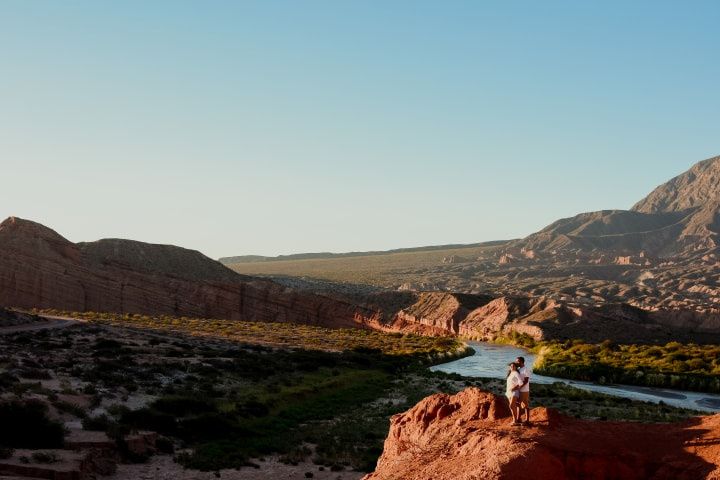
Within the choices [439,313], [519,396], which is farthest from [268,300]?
[519,396]

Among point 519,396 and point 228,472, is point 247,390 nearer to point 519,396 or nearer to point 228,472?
point 228,472

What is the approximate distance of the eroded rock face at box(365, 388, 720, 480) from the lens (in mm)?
13109

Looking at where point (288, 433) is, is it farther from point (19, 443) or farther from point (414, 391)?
point (414, 391)

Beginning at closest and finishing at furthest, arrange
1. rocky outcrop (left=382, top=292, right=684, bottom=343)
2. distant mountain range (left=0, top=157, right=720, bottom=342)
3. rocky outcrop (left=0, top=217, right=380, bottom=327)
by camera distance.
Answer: rocky outcrop (left=382, top=292, right=684, bottom=343), distant mountain range (left=0, top=157, right=720, bottom=342), rocky outcrop (left=0, top=217, right=380, bottom=327)

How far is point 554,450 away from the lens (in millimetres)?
13500

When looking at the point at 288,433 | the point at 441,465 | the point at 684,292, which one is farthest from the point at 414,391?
the point at 684,292

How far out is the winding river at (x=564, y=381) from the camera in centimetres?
4673

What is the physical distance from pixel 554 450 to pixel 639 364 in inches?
2056

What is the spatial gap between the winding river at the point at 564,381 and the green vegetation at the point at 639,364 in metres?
1.46

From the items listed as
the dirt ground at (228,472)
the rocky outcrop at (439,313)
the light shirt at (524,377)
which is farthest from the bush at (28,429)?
the rocky outcrop at (439,313)

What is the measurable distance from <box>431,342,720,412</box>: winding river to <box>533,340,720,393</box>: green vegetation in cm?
146

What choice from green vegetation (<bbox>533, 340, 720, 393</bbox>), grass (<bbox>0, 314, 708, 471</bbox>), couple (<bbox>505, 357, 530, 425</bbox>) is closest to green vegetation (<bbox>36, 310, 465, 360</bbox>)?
grass (<bbox>0, 314, 708, 471</bbox>)

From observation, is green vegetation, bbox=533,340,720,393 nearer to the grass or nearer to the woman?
the grass

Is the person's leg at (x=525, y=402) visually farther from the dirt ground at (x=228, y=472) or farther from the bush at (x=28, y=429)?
the bush at (x=28, y=429)
